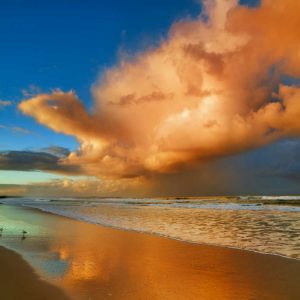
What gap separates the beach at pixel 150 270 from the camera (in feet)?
29.0

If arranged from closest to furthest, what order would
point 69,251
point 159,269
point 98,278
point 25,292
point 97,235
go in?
point 25,292 → point 98,278 → point 159,269 → point 69,251 → point 97,235

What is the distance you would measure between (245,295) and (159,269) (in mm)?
3486

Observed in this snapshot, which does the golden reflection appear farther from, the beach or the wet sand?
the wet sand

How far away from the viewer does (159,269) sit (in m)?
11.5

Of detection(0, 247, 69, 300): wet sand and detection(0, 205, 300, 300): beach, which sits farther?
detection(0, 205, 300, 300): beach

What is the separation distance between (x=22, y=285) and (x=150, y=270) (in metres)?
3.93

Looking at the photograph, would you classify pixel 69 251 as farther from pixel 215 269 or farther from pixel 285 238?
pixel 285 238

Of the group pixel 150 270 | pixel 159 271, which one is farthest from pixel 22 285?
pixel 159 271

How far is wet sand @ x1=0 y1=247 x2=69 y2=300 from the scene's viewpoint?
827cm

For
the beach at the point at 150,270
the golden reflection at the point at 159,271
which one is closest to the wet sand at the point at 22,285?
the beach at the point at 150,270

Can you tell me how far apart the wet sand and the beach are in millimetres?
28

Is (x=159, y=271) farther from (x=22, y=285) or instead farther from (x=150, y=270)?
(x=22, y=285)

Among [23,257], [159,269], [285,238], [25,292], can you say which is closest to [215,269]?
[159,269]

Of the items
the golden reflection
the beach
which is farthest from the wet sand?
the golden reflection
